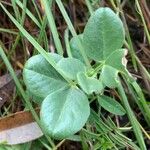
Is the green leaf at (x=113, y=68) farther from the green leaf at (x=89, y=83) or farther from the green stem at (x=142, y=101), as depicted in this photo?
the green stem at (x=142, y=101)

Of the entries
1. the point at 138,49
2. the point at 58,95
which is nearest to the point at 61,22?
the point at 138,49

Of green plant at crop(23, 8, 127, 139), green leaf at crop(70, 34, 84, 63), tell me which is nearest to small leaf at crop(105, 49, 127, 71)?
green plant at crop(23, 8, 127, 139)

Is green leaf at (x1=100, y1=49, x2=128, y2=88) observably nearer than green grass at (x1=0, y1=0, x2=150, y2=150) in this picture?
Yes

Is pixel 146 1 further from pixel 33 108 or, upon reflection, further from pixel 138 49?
pixel 33 108

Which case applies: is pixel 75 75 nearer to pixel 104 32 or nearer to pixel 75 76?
pixel 75 76

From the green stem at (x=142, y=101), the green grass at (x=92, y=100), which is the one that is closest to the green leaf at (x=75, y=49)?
the green grass at (x=92, y=100)

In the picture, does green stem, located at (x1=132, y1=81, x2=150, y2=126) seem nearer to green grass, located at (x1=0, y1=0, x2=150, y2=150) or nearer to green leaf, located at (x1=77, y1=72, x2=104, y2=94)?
green grass, located at (x1=0, y1=0, x2=150, y2=150)
